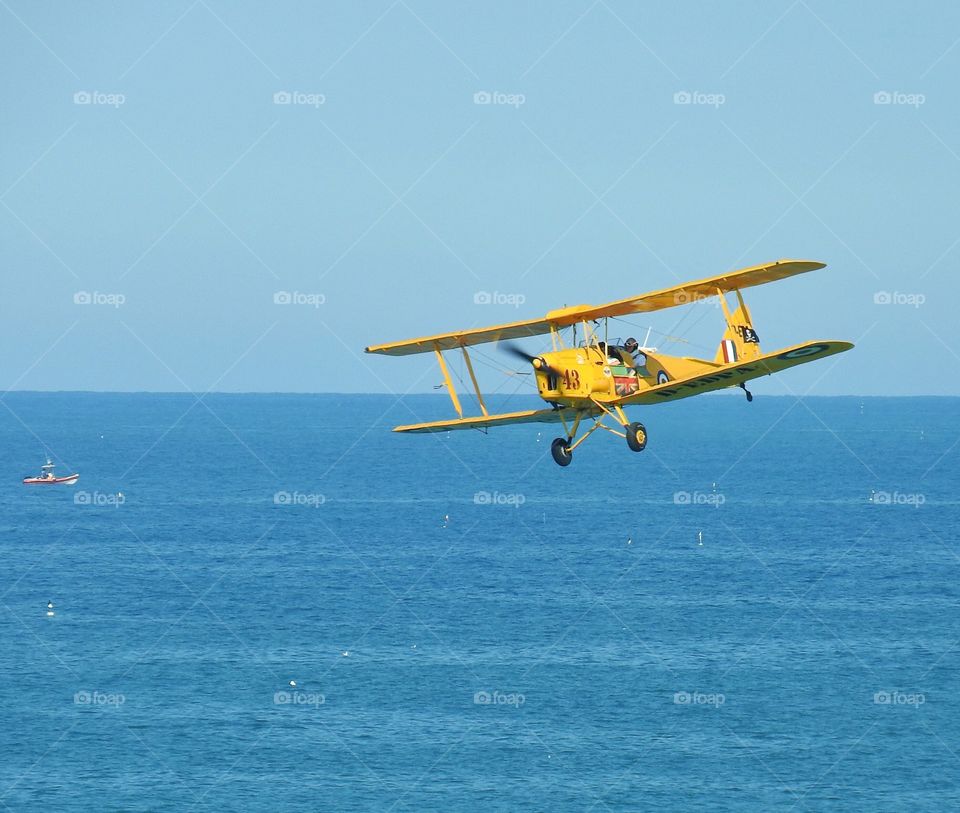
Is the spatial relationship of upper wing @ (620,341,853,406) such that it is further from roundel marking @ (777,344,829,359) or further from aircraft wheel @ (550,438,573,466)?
aircraft wheel @ (550,438,573,466)

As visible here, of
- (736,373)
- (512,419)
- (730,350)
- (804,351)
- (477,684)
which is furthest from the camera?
(477,684)

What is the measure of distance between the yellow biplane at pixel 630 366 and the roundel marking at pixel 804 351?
3.5 inches

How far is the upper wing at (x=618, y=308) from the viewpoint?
40156 millimetres

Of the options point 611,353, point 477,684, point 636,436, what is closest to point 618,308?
point 611,353

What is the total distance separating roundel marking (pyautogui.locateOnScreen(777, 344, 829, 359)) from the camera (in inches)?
1492

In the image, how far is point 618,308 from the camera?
43.1 meters

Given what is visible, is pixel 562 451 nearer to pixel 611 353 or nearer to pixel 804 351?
pixel 611 353

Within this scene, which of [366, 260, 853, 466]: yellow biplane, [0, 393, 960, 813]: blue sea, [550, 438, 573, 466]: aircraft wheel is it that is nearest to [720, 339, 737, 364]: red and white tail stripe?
[366, 260, 853, 466]: yellow biplane

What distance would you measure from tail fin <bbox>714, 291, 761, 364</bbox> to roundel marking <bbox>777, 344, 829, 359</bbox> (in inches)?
179

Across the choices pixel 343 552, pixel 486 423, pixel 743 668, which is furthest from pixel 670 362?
pixel 343 552

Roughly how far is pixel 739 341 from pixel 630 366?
3920mm

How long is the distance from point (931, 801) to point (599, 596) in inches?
2248

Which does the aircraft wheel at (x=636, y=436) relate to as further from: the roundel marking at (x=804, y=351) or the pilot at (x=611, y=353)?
the roundel marking at (x=804, y=351)

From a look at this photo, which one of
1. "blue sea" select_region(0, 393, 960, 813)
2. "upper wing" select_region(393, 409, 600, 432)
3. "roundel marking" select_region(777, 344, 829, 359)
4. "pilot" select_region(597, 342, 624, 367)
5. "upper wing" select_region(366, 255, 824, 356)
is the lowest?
"blue sea" select_region(0, 393, 960, 813)
